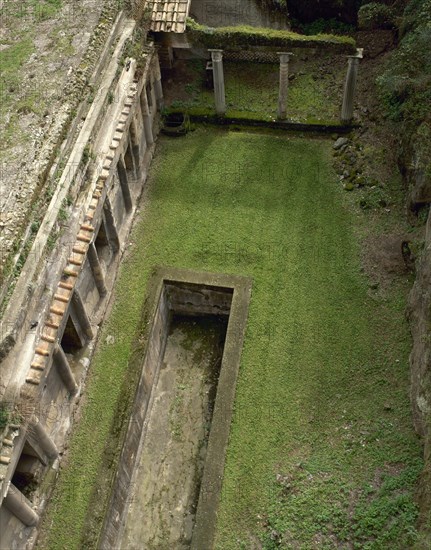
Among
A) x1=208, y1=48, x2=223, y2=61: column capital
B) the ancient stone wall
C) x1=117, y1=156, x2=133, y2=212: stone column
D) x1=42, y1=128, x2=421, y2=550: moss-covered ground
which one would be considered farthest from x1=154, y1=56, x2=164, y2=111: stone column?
the ancient stone wall

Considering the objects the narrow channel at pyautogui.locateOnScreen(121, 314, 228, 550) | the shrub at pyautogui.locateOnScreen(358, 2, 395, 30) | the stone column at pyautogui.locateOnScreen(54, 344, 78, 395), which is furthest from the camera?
the shrub at pyautogui.locateOnScreen(358, 2, 395, 30)

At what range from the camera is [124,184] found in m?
16.4

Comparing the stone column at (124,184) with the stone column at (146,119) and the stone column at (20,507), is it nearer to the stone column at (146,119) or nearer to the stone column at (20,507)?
the stone column at (146,119)

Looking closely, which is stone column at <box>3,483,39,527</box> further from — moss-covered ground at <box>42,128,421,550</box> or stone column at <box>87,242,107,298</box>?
stone column at <box>87,242,107,298</box>

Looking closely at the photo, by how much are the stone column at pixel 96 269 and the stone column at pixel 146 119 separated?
575cm

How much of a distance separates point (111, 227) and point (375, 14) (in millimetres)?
11807

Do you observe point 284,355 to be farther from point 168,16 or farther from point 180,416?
point 168,16

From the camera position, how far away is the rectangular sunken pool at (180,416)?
13.1 metres

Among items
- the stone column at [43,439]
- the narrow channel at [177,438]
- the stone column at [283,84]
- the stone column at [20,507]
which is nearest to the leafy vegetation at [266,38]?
the stone column at [283,84]

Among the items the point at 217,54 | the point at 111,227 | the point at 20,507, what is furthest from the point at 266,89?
the point at 20,507

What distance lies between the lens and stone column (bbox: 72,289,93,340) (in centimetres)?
1321

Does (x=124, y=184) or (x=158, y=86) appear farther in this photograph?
(x=158, y=86)

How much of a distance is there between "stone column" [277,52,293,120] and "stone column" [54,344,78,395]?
11014 mm

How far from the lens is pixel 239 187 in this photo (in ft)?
59.7
